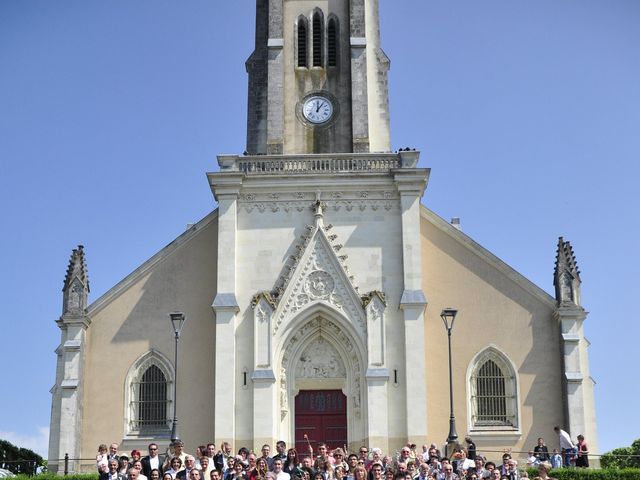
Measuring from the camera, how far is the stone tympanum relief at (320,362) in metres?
38.0

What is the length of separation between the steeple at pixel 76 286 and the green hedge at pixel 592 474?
17193mm

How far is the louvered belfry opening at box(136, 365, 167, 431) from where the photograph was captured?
37.6 metres

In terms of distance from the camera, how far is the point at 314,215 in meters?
38.4

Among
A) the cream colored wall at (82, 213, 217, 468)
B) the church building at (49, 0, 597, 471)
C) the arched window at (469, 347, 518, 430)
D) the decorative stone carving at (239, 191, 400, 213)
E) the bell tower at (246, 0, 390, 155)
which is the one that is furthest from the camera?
the bell tower at (246, 0, 390, 155)

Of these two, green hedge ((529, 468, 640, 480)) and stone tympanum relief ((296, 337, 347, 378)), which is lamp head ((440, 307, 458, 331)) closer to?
stone tympanum relief ((296, 337, 347, 378))

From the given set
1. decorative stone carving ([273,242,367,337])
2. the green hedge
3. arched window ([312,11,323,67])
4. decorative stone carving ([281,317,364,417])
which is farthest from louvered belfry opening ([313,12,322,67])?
the green hedge

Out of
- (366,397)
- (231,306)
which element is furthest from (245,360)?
(366,397)

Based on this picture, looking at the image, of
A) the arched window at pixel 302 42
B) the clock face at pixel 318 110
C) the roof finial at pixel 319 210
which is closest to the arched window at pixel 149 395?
the roof finial at pixel 319 210

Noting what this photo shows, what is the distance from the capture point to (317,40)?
42.9m

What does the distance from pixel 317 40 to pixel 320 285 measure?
1096 centimetres

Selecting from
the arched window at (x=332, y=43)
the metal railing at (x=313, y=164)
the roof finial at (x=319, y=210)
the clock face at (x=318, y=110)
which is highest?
the arched window at (x=332, y=43)

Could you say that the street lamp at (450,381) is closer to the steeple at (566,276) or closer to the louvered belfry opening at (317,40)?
the steeple at (566,276)

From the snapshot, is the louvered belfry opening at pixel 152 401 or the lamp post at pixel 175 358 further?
the louvered belfry opening at pixel 152 401

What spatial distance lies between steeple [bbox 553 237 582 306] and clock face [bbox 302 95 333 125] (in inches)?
404
